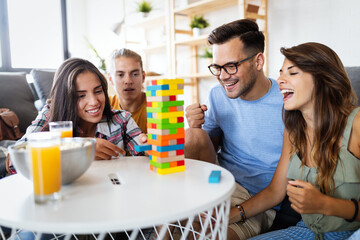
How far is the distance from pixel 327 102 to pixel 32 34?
499cm

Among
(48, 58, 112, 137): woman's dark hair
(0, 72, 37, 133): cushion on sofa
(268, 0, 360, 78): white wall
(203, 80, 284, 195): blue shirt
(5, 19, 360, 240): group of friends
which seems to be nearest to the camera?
(5, 19, 360, 240): group of friends

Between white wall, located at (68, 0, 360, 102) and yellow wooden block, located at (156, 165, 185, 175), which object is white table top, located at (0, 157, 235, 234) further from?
white wall, located at (68, 0, 360, 102)

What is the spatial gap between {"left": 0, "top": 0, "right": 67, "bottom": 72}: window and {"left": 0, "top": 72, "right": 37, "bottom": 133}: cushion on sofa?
2200 mm

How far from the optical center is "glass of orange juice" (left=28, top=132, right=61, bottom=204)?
2.44 feet

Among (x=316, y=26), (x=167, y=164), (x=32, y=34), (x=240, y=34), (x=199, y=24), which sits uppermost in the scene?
(x=32, y=34)

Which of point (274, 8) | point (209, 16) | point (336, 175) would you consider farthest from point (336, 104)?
point (209, 16)

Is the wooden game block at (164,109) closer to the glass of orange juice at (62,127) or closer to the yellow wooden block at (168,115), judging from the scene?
the yellow wooden block at (168,115)

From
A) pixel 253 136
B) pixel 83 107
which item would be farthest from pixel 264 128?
pixel 83 107

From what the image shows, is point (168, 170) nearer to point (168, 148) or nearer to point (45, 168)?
point (168, 148)

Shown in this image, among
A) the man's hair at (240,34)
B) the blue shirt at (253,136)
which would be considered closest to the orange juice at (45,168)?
the blue shirt at (253,136)

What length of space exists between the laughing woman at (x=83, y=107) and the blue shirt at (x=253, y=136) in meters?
0.52

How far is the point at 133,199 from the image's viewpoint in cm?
79

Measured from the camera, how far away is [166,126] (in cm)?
100

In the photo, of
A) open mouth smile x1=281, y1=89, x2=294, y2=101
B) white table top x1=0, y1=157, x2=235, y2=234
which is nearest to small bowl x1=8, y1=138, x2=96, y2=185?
white table top x1=0, y1=157, x2=235, y2=234
